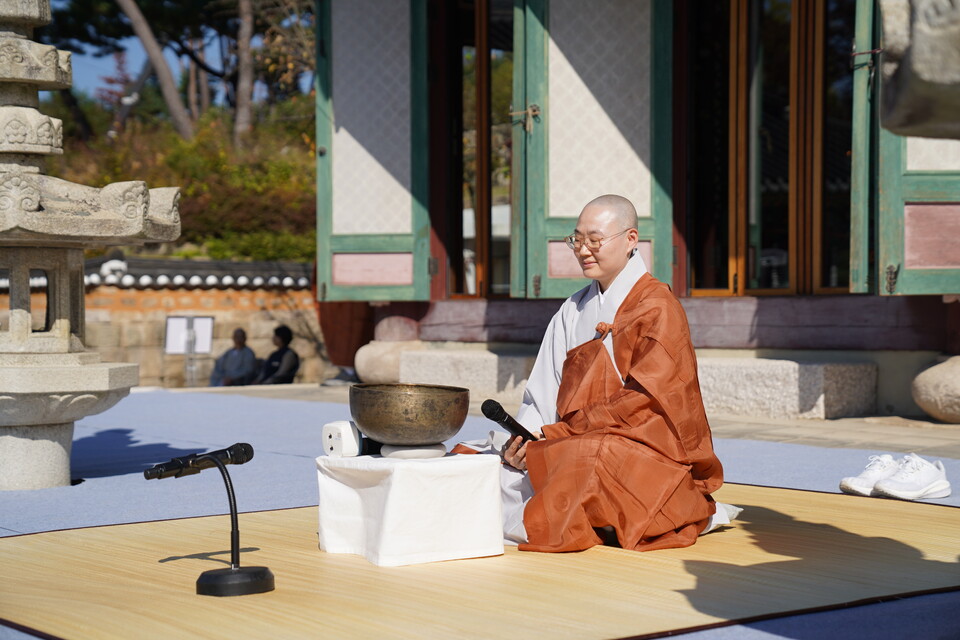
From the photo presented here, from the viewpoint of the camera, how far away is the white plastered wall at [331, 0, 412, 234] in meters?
10.6

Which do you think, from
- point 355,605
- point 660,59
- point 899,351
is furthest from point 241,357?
point 355,605

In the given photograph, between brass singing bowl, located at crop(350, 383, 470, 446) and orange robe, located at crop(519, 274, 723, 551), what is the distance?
1.09ft

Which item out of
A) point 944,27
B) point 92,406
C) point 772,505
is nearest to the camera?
point 944,27

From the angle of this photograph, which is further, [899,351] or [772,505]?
[899,351]

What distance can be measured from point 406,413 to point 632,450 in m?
0.73

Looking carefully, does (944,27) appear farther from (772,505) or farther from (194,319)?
(194,319)

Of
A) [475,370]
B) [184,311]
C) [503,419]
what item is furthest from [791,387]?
[184,311]

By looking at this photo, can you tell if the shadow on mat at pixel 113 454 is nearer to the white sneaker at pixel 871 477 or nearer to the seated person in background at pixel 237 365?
the white sneaker at pixel 871 477

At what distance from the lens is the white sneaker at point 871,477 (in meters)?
4.99

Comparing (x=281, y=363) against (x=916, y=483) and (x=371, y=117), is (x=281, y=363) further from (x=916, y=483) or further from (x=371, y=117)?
(x=916, y=483)

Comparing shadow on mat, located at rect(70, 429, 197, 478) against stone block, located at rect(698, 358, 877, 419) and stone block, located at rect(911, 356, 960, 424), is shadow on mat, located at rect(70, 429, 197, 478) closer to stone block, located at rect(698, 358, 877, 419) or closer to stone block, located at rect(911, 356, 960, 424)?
stone block, located at rect(698, 358, 877, 419)

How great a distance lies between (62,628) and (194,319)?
11105mm

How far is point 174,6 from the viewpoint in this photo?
868 inches

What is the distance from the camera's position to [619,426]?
391 centimetres
